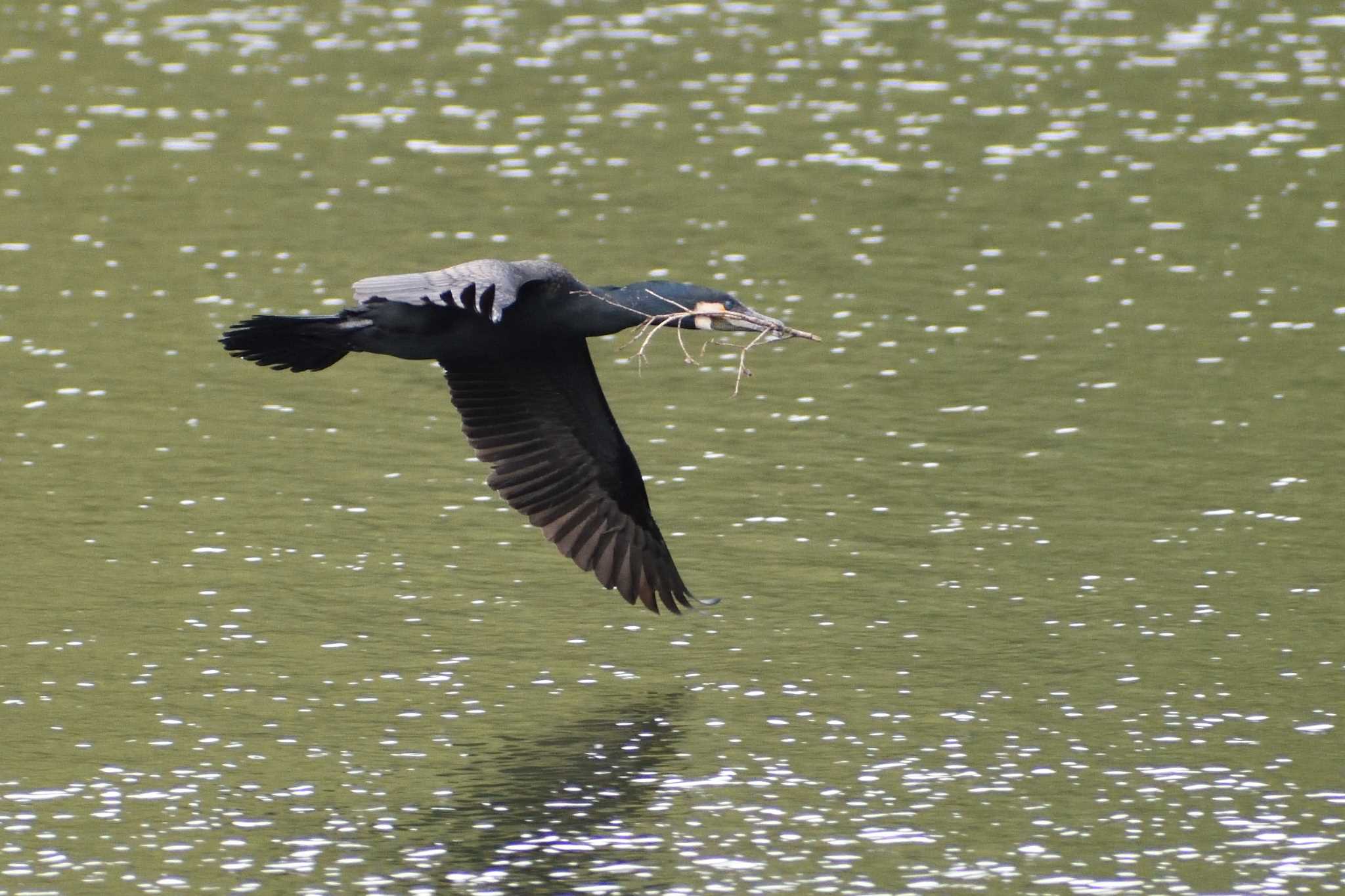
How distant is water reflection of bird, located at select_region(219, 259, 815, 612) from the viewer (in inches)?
428

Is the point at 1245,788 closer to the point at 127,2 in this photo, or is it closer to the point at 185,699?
the point at 185,699

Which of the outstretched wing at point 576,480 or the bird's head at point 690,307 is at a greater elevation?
the bird's head at point 690,307

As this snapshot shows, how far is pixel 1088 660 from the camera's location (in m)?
12.2

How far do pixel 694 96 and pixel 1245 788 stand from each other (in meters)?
21.3

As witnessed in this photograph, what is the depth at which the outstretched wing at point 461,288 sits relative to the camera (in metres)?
10.3

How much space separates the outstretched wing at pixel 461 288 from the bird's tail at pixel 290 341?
238mm

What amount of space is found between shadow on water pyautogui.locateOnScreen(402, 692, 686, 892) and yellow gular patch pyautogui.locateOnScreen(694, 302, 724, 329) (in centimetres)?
193

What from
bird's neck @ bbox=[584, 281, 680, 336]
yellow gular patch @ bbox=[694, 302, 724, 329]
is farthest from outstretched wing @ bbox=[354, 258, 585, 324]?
yellow gular patch @ bbox=[694, 302, 724, 329]

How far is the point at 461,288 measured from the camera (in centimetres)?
1061

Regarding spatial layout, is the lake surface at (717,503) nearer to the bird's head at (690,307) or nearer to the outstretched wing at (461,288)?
the bird's head at (690,307)

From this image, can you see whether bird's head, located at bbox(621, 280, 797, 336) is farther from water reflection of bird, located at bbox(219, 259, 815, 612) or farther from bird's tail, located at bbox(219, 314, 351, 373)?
bird's tail, located at bbox(219, 314, 351, 373)

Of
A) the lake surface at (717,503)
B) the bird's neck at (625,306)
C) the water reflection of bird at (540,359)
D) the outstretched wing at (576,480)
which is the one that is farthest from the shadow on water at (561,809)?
the bird's neck at (625,306)

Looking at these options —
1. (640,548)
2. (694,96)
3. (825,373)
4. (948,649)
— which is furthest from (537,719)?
(694,96)

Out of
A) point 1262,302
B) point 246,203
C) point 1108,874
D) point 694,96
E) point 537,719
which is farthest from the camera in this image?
point 694,96
